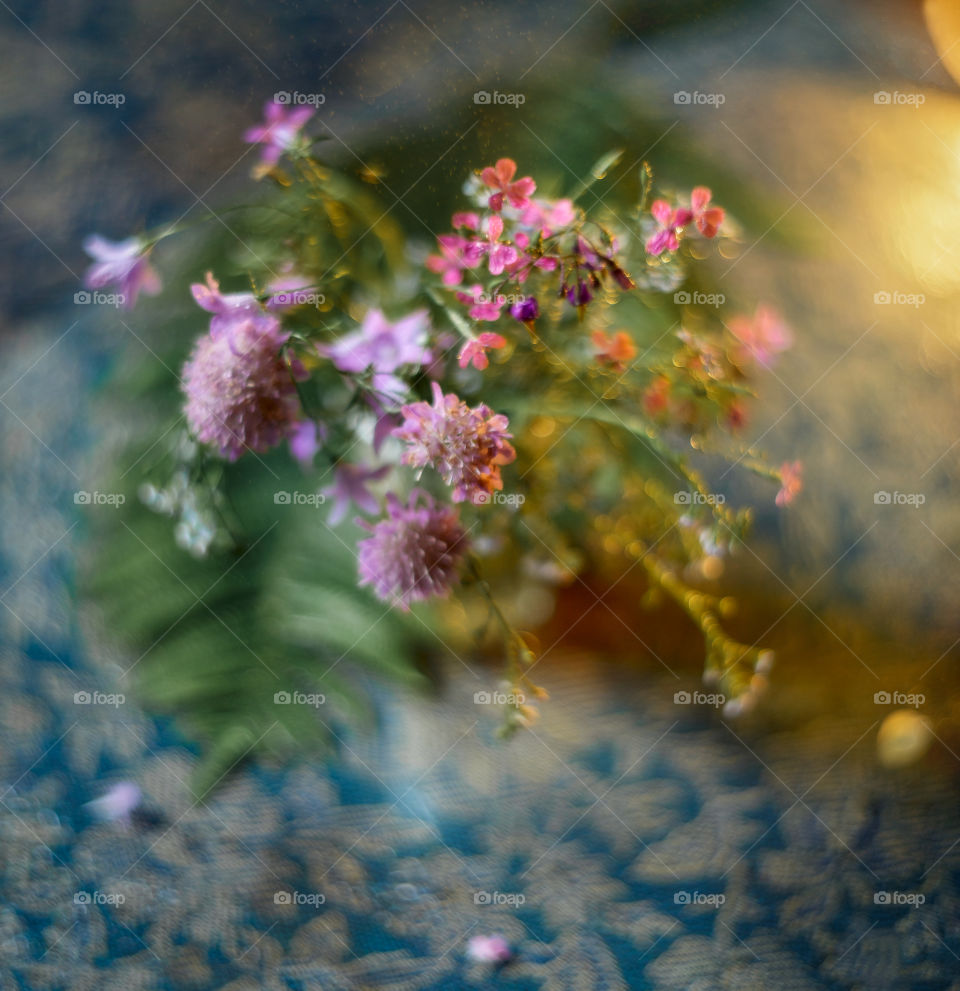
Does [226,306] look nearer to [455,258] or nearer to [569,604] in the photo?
[455,258]

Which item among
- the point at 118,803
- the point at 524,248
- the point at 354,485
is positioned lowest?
the point at 118,803

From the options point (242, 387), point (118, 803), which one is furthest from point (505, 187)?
point (118, 803)

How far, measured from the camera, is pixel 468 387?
1.24 feet

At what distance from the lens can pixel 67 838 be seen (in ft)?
1.52

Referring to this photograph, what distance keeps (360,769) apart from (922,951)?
304mm

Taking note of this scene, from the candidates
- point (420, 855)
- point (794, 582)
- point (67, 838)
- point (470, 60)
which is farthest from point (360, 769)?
point (470, 60)

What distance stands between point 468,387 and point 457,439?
0.08 metres

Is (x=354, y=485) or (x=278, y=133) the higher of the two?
(x=278, y=133)

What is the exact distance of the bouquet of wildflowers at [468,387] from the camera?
1.05 feet

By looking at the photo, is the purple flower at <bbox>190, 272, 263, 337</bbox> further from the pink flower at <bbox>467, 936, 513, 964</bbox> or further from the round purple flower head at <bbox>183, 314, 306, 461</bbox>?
the pink flower at <bbox>467, 936, 513, 964</bbox>

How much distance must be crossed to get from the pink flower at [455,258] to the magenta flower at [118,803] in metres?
0.33

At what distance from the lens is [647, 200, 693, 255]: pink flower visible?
0.33 m

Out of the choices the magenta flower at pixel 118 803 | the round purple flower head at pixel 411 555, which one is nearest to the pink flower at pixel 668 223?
the round purple flower head at pixel 411 555

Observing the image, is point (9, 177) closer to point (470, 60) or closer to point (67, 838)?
point (470, 60)
